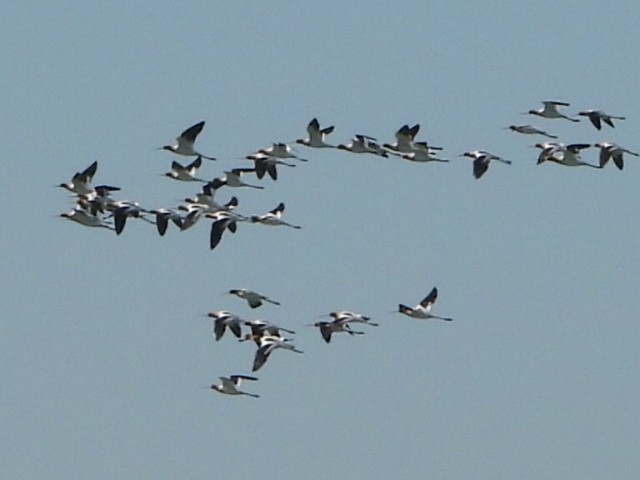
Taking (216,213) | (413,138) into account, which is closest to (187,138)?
→ (216,213)

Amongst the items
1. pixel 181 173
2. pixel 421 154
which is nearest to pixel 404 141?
pixel 421 154

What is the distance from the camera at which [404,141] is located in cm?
5347

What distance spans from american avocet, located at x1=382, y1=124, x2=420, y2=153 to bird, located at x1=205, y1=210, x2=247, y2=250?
5.30 meters

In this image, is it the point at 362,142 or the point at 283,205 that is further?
the point at 283,205

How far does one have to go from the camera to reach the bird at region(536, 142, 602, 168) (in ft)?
178

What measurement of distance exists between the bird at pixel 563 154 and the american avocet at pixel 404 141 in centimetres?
467

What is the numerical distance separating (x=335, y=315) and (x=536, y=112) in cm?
1018

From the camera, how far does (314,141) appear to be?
5484cm

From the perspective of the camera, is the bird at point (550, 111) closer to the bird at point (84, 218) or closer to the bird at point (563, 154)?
the bird at point (563, 154)

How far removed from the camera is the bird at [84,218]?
56.1 meters

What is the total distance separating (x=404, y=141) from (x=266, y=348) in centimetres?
805

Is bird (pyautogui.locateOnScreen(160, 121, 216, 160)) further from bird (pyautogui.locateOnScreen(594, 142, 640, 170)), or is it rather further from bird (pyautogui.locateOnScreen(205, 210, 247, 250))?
bird (pyautogui.locateOnScreen(594, 142, 640, 170))

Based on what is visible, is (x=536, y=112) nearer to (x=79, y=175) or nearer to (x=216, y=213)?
(x=216, y=213)

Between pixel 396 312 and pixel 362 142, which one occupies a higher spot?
pixel 362 142
